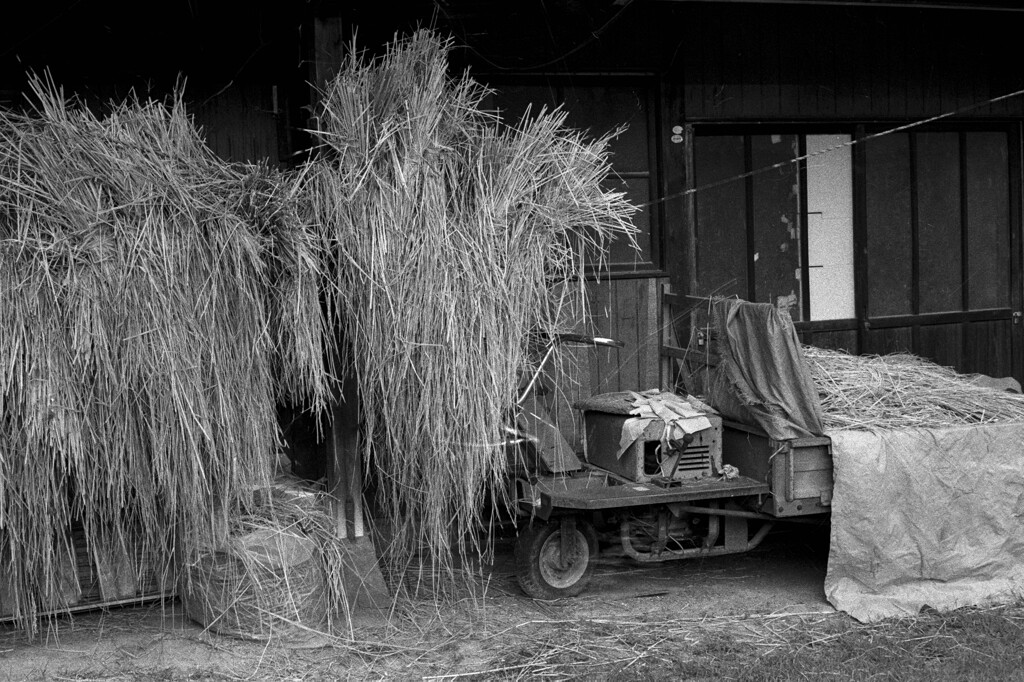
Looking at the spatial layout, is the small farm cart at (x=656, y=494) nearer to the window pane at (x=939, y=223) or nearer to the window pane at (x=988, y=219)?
the window pane at (x=939, y=223)

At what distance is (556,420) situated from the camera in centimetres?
559

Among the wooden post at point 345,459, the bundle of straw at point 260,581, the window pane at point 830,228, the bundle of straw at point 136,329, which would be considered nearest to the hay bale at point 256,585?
the bundle of straw at point 260,581

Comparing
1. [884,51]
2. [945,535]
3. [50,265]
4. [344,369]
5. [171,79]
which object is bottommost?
[945,535]

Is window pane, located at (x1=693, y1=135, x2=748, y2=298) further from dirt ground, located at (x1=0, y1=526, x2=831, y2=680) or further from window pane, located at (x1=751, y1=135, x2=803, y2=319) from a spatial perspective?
dirt ground, located at (x1=0, y1=526, x2=831, y2=680)

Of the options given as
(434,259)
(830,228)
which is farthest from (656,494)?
(830,228)

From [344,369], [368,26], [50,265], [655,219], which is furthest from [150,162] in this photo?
[655,219]

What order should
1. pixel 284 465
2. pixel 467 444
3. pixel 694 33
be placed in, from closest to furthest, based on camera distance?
pixel 467 444
pixel 284 465
pixel 694 33

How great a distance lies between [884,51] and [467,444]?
4335mm

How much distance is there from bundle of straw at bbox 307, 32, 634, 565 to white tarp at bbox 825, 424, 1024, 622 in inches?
69.3

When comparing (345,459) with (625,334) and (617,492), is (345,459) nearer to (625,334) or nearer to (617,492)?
(617,492)

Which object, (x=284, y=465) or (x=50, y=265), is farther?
(x=284, y=465)

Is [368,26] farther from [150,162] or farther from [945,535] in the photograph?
[945,535]

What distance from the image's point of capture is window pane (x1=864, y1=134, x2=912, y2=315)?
7.25 m

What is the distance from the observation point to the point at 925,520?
210 inches
